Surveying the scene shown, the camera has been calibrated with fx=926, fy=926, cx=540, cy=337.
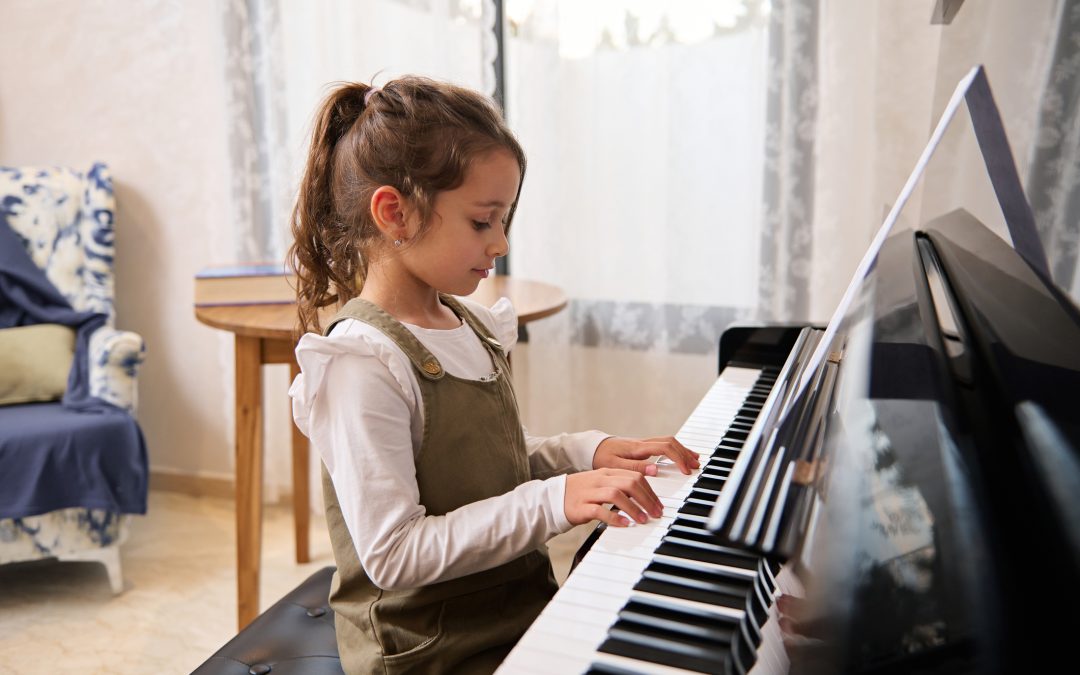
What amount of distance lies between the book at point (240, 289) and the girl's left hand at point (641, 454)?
3.24 ft

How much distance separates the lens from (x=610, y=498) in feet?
2.90

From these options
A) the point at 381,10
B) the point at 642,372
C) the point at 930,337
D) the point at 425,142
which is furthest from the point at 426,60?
the point at 930,337

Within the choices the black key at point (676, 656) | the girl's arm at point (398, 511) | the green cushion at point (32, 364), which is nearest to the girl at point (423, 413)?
the girl's arm at point (398, 511)

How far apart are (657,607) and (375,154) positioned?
2.08 ft

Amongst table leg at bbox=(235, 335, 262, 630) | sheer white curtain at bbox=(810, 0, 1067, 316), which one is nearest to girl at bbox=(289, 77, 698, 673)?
table leg at bbox=(235, 335, 262, 630)

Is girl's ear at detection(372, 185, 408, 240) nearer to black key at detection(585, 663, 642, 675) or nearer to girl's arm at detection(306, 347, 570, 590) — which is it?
girl's arm at detection(306, 347, 570, 590)

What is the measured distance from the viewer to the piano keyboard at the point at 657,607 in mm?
620

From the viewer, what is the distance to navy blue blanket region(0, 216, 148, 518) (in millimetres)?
2088

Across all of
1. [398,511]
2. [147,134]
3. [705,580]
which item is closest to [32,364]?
[147,134]

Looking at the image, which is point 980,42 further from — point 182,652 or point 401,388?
point 182,652

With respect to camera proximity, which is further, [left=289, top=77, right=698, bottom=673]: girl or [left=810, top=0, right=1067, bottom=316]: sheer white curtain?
[left=810, top=0, right=1067, bottom=316]: sheer white curtain

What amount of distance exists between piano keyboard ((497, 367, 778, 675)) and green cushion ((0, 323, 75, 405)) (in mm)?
2035

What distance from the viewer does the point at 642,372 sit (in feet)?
7.88

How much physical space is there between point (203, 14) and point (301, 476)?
140cm
